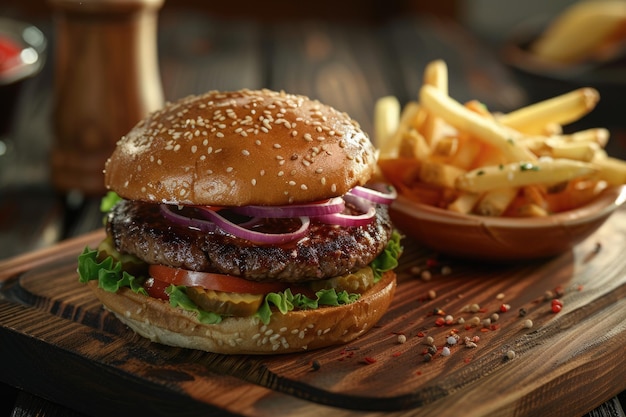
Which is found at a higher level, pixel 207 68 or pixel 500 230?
pixel 500 230

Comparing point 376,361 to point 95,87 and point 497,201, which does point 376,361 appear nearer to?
point 497,201

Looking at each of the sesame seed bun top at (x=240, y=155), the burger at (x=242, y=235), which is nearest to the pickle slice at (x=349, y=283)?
the burger at (x=242, y=235)

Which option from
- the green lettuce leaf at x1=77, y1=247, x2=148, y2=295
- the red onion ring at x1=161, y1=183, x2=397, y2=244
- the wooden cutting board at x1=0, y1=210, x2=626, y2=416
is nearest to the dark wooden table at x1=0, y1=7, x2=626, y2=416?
the wooden cutting board at x1=0, y1=210, x2=626, y2=416

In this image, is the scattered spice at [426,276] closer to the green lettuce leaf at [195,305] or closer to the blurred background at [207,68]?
the green lettuce leaf at [195,305]

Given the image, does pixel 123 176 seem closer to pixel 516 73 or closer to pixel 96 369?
pixel 96 369

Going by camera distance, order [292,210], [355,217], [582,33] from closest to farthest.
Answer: [292,210] < [355,217] < [582,33]

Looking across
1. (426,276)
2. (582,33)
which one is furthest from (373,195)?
(582,33)
